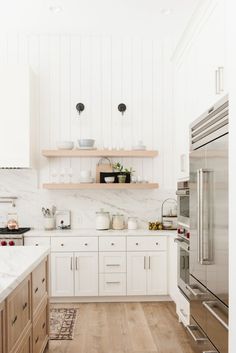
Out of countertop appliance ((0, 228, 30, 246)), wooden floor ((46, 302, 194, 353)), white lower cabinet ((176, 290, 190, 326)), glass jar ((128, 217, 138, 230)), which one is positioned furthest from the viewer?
Result: glass jar ((128, 217, 138, 230))

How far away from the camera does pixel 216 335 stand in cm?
237

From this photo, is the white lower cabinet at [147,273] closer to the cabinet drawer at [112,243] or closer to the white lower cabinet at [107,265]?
the white lower cabinet at [107,265]

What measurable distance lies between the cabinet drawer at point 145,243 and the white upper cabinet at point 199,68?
3.07 feet

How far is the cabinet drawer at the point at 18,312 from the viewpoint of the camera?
7.01 ft

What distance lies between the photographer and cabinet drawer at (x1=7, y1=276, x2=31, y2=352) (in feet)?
7.01

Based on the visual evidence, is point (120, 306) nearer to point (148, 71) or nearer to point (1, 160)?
point (1, 160)

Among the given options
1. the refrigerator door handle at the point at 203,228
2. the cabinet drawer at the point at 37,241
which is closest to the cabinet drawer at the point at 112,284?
the cabinet drawer at the point at 37,241

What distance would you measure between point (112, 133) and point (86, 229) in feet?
4.23

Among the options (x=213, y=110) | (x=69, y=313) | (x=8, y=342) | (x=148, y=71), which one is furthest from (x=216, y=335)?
(x=148, y=71)

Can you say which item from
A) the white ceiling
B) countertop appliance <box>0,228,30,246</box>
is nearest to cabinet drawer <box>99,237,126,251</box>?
countertop appliance <box>0,228,30,246</box>

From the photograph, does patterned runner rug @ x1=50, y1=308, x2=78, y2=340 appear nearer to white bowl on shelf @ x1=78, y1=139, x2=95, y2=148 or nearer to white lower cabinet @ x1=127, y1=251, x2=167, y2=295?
white lower cabinet @ x1=127, y1=251, x2=167, y2=295

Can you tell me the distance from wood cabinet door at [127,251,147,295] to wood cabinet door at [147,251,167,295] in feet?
0.19

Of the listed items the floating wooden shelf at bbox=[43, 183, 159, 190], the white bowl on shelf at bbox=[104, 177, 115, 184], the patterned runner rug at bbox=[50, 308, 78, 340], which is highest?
the white bowl on shelf at bbox=[104, 177, 115, 184]

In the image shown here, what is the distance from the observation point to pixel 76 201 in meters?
5.37
